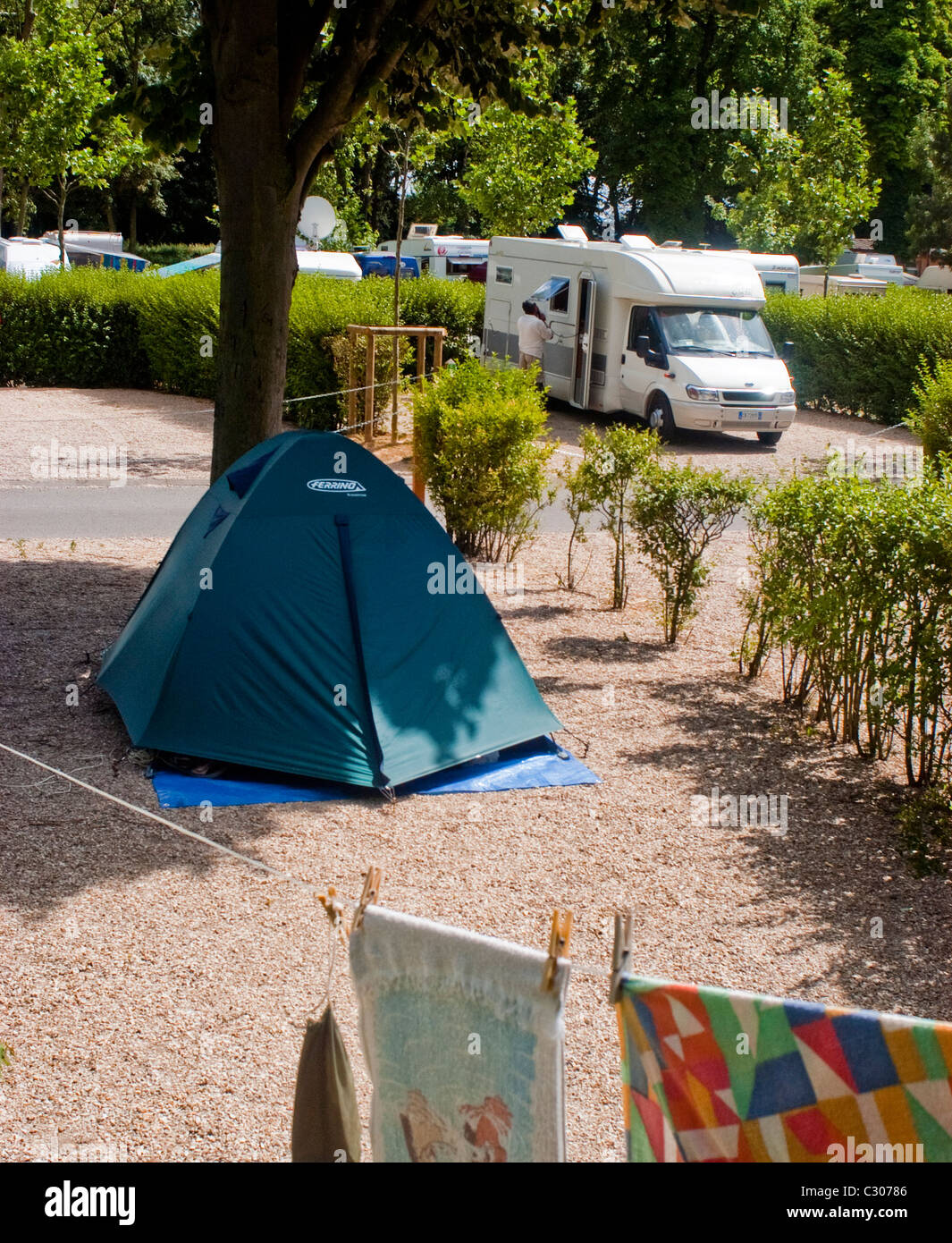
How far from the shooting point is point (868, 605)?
21.0 ft

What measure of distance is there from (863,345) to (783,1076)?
20.9m

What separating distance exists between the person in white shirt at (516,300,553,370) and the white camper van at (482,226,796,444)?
18cm

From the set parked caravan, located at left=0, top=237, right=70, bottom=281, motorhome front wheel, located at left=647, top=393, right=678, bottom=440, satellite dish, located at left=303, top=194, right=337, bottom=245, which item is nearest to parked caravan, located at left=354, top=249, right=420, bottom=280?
satellite dish, located at left=303, top=194, right=337, bottom=245

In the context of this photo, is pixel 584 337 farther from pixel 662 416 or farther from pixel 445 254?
pixel 445 254

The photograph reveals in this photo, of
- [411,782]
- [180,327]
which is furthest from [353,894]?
[180,327]

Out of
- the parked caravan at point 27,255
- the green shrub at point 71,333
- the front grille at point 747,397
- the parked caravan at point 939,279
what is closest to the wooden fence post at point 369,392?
the front grille at point 747,397

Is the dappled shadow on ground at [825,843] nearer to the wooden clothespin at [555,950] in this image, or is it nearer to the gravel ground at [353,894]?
the gravel ground at [353,894]

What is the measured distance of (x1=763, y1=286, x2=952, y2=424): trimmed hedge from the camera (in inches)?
811

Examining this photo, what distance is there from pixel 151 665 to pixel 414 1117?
14.4 ft

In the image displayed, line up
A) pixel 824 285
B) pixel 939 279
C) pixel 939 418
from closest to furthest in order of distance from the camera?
pixel 939 418 → pixel 824 285 → pixel 939 279

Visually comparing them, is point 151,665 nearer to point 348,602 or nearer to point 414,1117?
point 348,602

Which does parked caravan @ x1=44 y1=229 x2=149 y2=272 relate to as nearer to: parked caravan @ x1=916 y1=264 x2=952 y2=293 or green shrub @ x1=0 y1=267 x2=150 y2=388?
green shrub @ x1=0 y1=267 x2=150 y2=388
